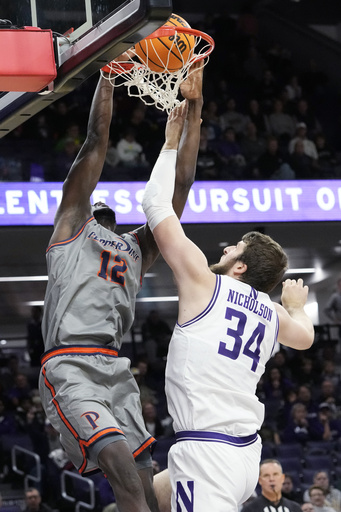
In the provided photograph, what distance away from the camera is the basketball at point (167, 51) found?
4.46 meters

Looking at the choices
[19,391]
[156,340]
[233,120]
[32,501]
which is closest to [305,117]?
[233,120]

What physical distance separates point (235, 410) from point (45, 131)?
37.5ft

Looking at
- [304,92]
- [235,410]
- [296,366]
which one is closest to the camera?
[235,410]

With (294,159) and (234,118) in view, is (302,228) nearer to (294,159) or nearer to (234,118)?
(294,159)

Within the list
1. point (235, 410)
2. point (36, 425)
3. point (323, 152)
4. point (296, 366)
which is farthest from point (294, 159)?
point (235, 410)

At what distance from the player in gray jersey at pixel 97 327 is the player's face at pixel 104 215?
18 cm

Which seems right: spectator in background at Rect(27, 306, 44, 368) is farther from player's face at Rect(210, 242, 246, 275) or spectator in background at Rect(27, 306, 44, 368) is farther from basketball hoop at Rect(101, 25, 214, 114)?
player's face at Rect(210, 242, 246, 275)

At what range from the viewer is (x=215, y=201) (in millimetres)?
13312

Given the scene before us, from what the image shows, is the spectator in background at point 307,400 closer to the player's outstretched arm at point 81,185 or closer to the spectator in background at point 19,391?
the spectator in background at point 19,391

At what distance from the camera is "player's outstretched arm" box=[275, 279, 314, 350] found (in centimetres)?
418

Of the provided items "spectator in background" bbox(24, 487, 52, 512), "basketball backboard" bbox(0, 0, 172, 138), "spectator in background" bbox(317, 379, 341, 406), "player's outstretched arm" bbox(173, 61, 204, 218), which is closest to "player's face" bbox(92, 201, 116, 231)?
"player's outstretched arm" bbox(173, 61, 204, 218)

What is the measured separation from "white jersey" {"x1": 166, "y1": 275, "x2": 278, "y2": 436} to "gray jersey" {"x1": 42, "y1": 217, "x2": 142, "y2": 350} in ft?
1.71

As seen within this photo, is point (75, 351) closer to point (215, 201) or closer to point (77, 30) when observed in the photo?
point (77, 30)

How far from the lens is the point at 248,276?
4.04 meters
